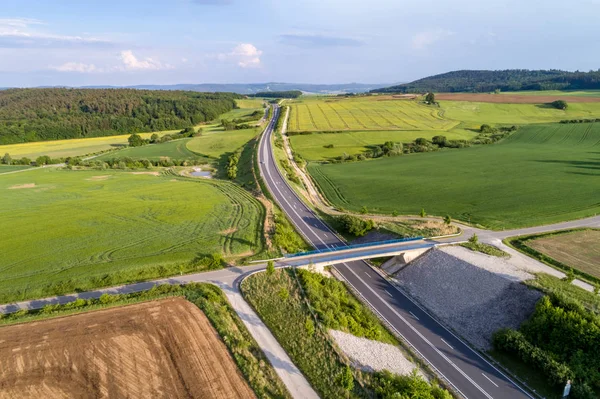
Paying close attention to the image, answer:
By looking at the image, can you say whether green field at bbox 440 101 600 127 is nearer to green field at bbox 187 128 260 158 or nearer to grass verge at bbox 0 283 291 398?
green field at bbox 187 128 260 158

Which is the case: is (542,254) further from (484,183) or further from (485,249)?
(484,183)

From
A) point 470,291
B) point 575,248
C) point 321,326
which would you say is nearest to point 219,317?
point 321,326

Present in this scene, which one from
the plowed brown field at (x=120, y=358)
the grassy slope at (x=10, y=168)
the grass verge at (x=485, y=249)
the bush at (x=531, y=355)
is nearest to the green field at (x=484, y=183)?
the grass verge at (x=485, y=249)

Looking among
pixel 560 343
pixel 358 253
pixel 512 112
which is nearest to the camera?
pixel 560 343

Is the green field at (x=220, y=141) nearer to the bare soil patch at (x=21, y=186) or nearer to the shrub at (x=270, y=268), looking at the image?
the bare soil patch at (x=21, y=186)

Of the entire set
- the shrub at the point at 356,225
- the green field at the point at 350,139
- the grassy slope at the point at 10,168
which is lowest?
the shrub at the point at 356,225

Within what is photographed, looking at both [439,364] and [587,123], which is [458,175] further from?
[587,123]
